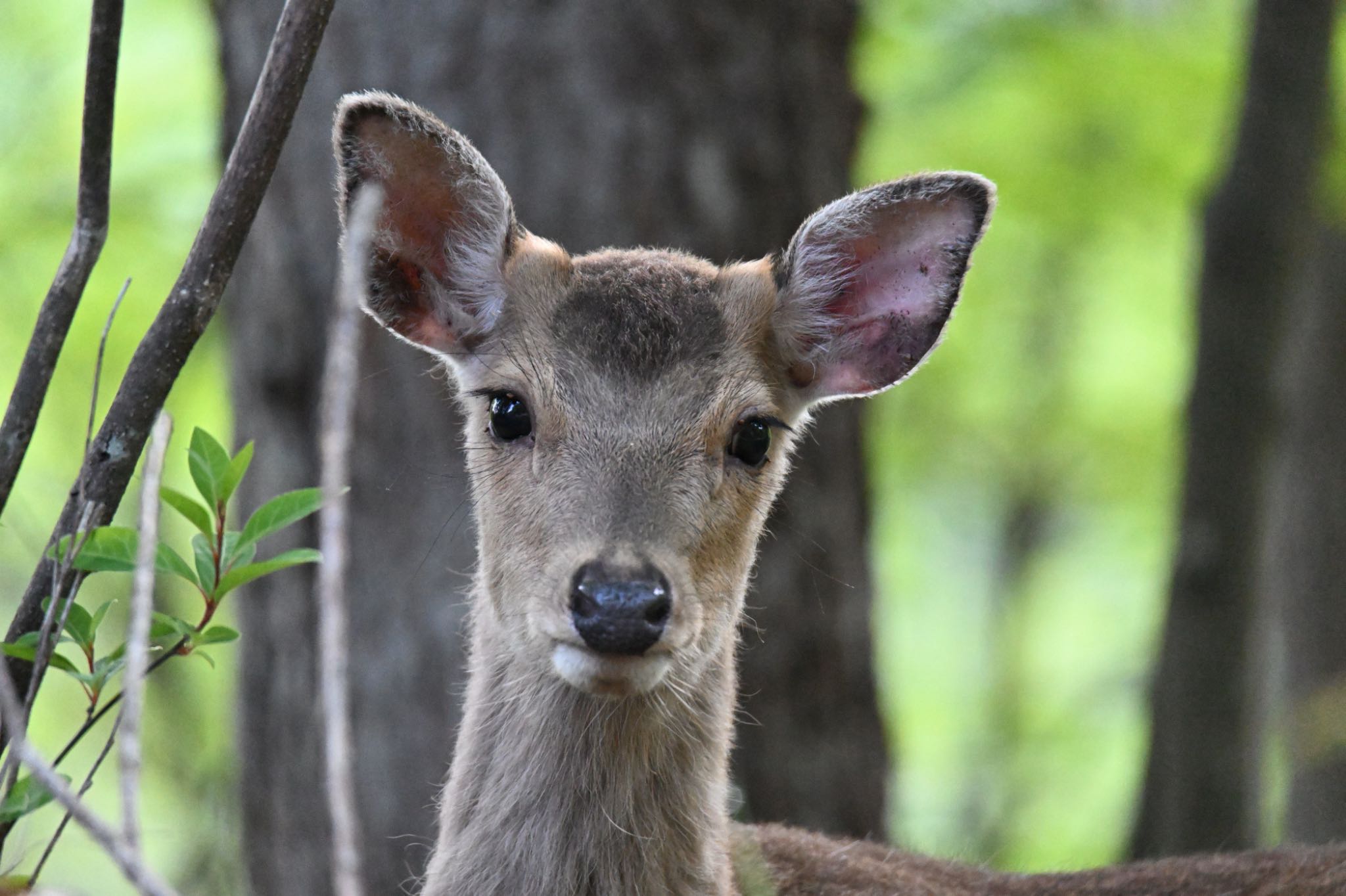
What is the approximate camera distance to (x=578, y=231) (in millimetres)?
6383

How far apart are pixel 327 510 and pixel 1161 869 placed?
12.3 ft

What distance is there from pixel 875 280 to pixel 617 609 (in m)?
1.73

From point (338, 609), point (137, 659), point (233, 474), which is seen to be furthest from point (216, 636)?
point (338, 609)

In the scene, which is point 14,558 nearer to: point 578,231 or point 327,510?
point 578,231

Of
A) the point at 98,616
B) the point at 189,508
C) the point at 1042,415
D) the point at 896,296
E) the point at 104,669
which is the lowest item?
the point at 104,669

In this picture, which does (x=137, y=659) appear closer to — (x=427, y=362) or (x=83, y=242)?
(x=83, y=242)

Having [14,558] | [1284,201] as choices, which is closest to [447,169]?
[1284,201]

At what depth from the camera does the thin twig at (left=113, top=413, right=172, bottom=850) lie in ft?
7.11

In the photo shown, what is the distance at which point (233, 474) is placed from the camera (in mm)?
3102

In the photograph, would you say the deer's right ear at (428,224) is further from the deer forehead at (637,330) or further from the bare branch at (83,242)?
the bare branch at (83,242)

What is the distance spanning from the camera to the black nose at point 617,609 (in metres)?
3.45

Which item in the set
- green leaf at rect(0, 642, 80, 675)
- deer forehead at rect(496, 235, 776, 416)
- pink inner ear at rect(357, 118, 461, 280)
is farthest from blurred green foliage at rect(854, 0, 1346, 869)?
green leaf at rect(0, 642, 80, 675)

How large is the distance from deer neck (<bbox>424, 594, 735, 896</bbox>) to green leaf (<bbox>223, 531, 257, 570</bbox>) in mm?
1172

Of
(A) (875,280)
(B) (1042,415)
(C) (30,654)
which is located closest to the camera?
(C) (30,654)
